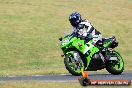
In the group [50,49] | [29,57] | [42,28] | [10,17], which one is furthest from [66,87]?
[10,17]

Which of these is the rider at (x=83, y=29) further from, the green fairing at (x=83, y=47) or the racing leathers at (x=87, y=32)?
the green fairing at (x=83, y=47)

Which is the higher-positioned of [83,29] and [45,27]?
[83,29]

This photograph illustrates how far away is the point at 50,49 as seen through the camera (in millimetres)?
37750

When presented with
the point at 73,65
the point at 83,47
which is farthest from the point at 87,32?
the point at 73,65

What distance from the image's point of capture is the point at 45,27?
44688 mm

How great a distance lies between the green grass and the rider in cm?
754

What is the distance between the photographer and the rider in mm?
18547

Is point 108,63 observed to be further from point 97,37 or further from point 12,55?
point 12,55

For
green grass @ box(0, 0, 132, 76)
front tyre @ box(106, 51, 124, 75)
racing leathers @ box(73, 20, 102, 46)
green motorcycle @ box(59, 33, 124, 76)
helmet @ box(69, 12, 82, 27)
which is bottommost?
green grass @ box(0, 0, 132, 76)

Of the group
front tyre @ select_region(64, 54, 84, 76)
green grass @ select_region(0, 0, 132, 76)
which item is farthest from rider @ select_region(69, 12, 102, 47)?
green grass @ select_region(0, 0, 132, 76)

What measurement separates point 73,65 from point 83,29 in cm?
135

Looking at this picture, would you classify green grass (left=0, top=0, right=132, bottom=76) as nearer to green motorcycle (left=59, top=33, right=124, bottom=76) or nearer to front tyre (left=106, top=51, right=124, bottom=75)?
front tyre (left=106, top=51, right=124, bottom=75)

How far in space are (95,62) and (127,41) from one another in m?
22.4

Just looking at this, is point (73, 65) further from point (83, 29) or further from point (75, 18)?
point (75, 18)
